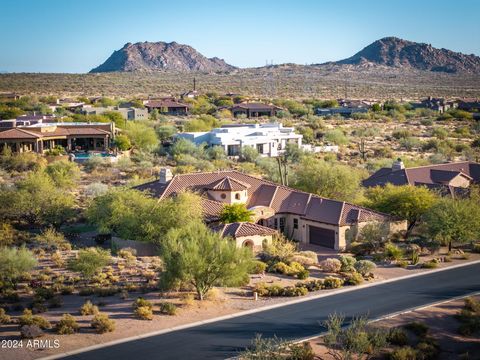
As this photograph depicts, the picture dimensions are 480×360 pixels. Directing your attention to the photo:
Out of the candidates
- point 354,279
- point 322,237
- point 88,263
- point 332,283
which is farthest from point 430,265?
point 88,263

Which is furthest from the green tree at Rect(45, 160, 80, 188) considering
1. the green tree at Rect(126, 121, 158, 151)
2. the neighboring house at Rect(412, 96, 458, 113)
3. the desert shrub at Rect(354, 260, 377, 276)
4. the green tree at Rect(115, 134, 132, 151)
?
the neighboring house at Rect(412, 96, 458, 113)

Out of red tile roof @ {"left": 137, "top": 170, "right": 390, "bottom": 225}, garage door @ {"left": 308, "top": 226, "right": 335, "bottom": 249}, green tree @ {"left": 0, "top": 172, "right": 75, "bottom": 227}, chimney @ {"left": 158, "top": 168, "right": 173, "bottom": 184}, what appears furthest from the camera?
chimney @ {"left": 158, "top": 168, "right": 173, "bottom": 184}

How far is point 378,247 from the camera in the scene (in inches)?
1535

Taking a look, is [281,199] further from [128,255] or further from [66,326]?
[66,326]

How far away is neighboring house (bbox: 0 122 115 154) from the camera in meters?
69.4

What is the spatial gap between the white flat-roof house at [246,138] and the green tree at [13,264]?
43.5 metres

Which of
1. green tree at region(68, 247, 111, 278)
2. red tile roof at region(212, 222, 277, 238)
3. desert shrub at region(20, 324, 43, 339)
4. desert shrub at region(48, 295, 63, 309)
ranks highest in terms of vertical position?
red tile roof at region(212, 222, 277, 238)

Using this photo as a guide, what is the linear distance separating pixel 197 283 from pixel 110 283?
211 inches

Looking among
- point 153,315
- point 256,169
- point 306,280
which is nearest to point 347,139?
point 256,169

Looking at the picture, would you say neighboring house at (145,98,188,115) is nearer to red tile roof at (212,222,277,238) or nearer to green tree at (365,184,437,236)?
green tree at (365,184,437,236)

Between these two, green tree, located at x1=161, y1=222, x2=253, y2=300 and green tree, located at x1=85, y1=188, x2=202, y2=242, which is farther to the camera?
green tree, located at x1=85, y1=188, x2=202, y2=242

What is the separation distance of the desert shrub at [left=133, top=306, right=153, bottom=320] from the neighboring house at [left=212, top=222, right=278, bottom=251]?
10751 millimetres

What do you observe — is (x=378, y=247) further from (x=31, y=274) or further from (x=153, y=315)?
(x=31, y=274)

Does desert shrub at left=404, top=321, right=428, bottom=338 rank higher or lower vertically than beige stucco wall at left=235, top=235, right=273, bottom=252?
lower
